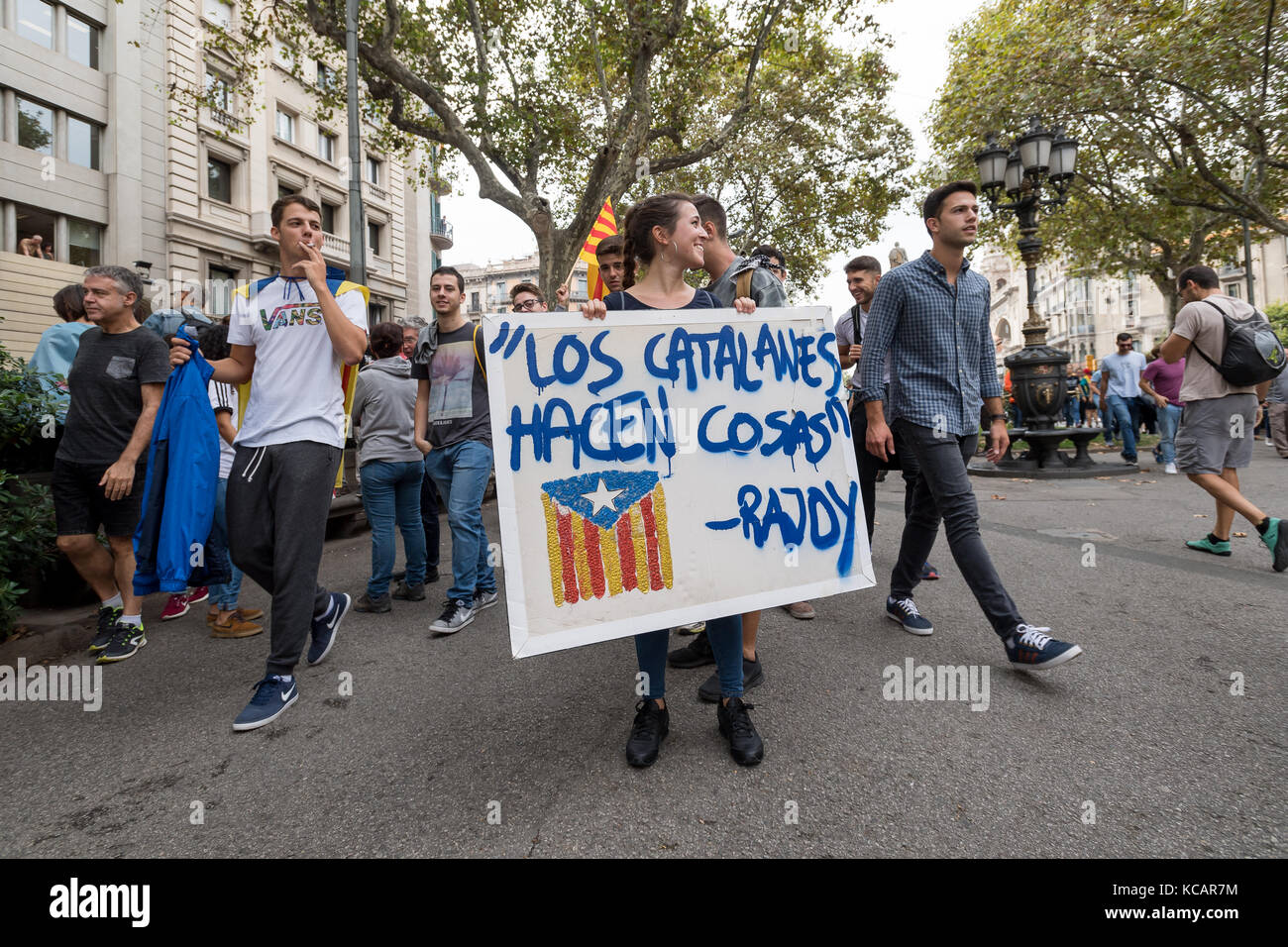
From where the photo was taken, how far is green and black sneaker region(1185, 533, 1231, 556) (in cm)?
489

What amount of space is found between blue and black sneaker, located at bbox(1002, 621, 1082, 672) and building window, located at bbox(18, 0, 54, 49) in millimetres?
24750

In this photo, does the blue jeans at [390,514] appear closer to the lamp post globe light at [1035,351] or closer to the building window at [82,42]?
the lamp post globe light at [1035,351]

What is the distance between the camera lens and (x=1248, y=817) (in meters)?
1.84

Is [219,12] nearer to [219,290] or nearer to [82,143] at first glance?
[82,143]

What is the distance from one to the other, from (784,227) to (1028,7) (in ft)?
28.7

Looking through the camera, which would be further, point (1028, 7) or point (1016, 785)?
point (1028, 7)

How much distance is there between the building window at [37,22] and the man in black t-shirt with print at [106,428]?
68.3 feet

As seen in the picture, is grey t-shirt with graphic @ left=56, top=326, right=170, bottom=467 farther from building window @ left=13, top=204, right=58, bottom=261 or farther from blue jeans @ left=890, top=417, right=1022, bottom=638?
building window @ left=13, top=204, right=58, bottom=261

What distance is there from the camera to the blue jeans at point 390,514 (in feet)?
14.2

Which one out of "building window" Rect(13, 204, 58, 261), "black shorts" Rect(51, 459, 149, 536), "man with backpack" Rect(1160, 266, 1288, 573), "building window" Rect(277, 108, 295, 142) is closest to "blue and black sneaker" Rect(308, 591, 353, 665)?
"black shorts" Rect(51, 459, 149, 536)

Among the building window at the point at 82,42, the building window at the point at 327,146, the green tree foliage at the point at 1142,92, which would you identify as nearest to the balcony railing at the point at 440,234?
the building window at the point at 327,146
